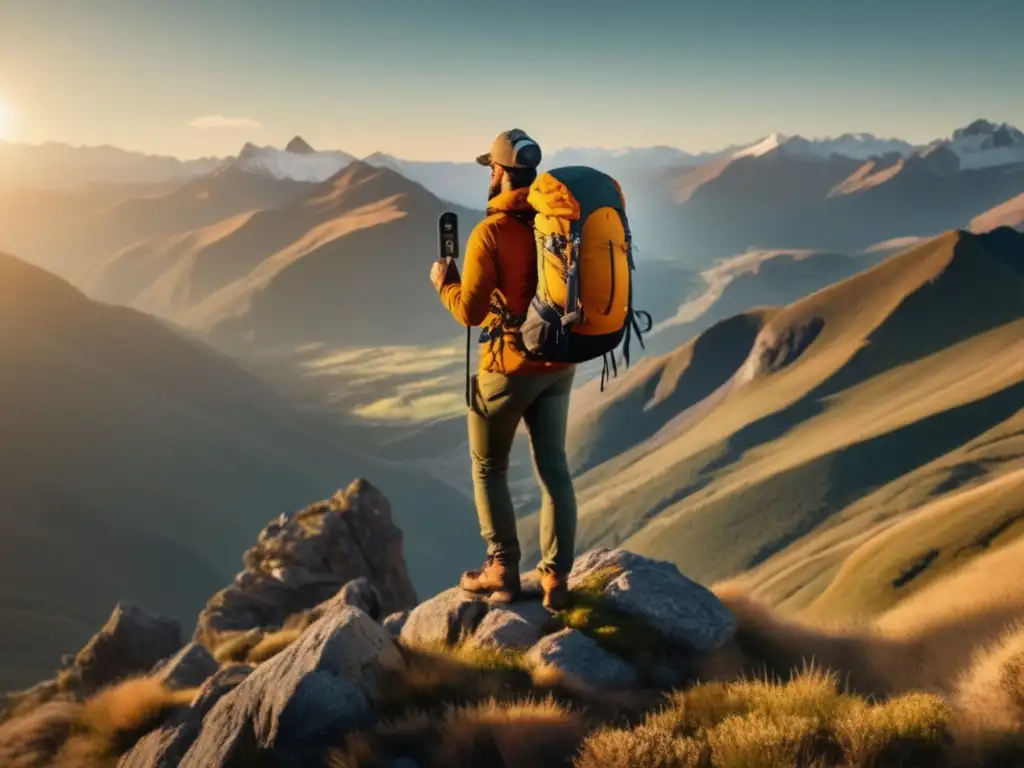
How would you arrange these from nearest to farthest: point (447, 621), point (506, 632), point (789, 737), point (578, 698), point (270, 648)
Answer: point (789, 737), point (578, 698), point (506, 632), point (447, 621), point (270, 648)

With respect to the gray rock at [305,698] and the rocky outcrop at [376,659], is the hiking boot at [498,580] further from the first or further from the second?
the gray rock at [305,698]

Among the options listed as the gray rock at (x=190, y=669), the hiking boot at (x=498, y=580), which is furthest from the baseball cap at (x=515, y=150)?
the gray rock at (x=190, y=669)

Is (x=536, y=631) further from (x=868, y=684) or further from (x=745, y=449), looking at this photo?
(x=745, y=449)

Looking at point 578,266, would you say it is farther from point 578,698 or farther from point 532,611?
point 532,611

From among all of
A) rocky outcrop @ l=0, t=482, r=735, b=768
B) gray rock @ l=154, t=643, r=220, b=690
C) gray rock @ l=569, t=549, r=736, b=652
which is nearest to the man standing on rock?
rocky outcrop @ l=0, t=482, r=735, b=768

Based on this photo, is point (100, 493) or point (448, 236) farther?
point (100, 493)

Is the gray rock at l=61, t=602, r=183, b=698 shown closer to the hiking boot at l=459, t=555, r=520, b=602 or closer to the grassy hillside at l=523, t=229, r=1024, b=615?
the hiking boot at l=459, t=555, r=520, b=602

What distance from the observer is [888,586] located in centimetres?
6353

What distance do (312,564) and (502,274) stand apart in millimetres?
46870

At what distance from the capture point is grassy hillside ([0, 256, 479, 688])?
110062mm

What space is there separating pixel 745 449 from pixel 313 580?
14518 cm

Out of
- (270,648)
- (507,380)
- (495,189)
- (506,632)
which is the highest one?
(495,189)

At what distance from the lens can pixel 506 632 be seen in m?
9.09

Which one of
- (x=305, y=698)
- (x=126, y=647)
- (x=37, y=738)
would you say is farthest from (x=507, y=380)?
(x=126, y=647)
